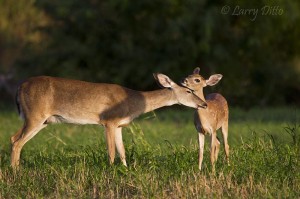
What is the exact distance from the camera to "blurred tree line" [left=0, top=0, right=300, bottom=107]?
25.2 metres

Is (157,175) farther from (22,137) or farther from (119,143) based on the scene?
(22,137)

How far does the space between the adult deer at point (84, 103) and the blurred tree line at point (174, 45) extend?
43.1ft

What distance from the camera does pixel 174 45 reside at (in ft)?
84.3

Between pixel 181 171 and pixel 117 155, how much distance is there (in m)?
2.35

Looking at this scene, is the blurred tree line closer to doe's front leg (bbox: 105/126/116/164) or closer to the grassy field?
doe's front leg (bbox: 105/126/116/164)

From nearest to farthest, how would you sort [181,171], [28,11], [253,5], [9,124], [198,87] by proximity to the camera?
1. [181,171]
2. [198,87]
3. [9,124]
4. [253,5]
5. [28,11]

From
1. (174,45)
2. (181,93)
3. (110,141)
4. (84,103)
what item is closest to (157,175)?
(110,141)

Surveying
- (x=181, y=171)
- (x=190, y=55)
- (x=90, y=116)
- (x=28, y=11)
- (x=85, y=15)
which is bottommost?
(x=181, y=171)

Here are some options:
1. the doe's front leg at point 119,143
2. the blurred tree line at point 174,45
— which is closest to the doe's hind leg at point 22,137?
the doe's front leg at point 119,143

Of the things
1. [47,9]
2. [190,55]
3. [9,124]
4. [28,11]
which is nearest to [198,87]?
[9,124]

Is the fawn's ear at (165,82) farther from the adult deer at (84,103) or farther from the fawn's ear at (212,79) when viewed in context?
the fawn's ear at (212,79)

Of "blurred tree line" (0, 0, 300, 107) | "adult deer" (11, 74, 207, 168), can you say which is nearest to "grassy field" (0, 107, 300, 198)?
"adult deer" (11, 74, 207, 168)

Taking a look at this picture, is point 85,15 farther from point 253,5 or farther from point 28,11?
point 28,11

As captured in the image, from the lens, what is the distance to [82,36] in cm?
2744
